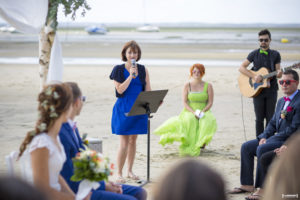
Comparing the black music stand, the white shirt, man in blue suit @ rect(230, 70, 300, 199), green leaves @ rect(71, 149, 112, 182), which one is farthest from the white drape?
man in blue suit @ rect(230, 70, 300, 199)

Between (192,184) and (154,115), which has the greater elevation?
(192,184)

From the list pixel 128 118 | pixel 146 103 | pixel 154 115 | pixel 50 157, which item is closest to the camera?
pixel 50 157

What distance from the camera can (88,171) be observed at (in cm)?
386

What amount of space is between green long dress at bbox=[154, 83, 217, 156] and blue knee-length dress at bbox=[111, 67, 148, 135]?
136 centimetres

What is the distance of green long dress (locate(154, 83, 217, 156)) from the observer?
8117mm

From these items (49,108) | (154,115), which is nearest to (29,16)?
(49,108)

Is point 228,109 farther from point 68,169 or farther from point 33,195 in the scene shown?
point 33,195

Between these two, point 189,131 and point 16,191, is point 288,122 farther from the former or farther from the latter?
point 16,191

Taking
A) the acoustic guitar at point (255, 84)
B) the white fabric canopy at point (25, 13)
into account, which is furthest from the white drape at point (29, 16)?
the acoustic guitar at point (255, 84)

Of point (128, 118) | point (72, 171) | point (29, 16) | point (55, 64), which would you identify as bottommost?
point (72, 171)

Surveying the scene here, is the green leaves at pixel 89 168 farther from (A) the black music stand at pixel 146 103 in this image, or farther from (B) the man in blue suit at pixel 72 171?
(A) the black music stand at pixel 146 103

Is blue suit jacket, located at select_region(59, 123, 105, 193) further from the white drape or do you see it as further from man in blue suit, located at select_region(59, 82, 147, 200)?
the white drape

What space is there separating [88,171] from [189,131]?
4.56 meters

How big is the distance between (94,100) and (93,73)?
6.75 meters
